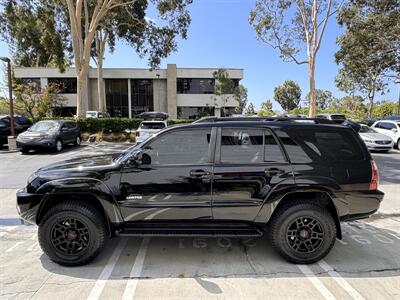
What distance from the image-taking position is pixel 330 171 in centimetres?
351

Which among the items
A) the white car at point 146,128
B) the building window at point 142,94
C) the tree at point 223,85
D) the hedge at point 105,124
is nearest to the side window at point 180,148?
the white car at point 146,128

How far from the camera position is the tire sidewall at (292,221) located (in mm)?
3512

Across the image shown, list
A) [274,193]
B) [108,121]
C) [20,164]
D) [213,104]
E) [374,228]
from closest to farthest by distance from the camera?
[274,193] < [374,228] < [20,164] < [108,121] < [213,104]

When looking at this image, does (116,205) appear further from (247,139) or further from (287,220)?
(287,220)

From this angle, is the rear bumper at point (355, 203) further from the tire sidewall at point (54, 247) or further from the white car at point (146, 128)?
the white car at point (146, 128)

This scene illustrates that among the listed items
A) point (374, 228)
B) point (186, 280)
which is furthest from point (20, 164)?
point (374, 228)

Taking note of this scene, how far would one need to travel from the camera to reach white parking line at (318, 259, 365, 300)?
9.56 feet

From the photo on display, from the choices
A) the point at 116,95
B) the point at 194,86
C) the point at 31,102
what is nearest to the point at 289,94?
the point at 194,86

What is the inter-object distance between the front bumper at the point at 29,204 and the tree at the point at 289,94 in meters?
73.6

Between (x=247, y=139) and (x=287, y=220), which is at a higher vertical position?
(x=247, y=139)

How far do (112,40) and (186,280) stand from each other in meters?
26.9

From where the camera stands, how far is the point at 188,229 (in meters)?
3.54

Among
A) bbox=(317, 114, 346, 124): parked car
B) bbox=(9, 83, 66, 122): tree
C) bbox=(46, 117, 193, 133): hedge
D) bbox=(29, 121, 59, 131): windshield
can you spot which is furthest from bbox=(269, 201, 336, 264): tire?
bbox=(9, 83, 66, 122): tree

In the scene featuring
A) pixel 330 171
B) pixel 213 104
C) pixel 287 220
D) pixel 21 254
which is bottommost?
pixel 21 254
